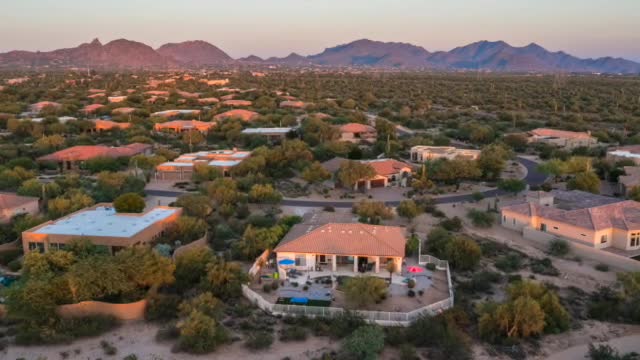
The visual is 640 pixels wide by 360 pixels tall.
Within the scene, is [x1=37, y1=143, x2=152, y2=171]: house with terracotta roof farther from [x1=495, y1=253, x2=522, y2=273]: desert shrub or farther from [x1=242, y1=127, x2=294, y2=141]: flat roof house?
[x1=495, y1=253, x2=522, y2=273]: desert shrub

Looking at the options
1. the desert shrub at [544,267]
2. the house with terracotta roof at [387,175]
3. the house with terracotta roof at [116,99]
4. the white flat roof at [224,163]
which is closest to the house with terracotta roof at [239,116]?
the white flat roof at [224,163]

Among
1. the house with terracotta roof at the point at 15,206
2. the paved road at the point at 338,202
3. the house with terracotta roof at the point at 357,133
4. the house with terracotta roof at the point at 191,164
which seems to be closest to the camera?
the house with terracotta roof at the point at 15,206

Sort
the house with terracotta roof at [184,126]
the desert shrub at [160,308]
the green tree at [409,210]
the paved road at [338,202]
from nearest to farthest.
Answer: the desert shrub at [160,308] → the green tree at [409,210] → the paved road at [338,202] → the house with terracotta roof at [184,126]

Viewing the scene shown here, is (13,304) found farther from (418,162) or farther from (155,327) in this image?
(418,162)

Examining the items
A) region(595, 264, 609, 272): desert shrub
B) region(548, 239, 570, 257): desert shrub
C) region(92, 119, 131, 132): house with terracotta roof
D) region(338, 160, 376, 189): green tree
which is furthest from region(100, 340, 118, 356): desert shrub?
region(92, 119, 131, 132): house with terracotta roof

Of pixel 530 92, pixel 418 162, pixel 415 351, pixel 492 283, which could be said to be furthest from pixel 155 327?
pixel 530 92

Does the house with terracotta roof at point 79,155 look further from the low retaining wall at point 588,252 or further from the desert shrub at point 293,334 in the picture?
the low retaining wall at point 588,252
